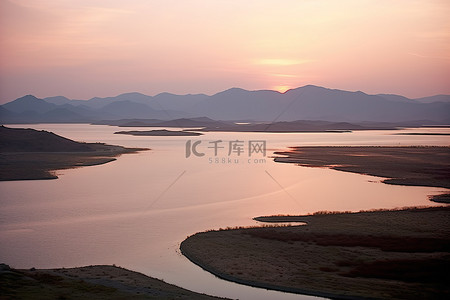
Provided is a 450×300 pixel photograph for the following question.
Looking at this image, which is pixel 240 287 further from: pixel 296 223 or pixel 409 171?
pixel 409 171

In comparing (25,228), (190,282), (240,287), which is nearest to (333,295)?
(240,287)

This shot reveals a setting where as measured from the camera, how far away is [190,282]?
1784 centimetres

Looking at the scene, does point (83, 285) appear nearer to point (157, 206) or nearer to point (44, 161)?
point (157, 206)

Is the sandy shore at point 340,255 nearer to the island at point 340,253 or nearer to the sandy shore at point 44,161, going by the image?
the island at point 340,253

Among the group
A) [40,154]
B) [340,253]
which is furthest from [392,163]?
[40,154]

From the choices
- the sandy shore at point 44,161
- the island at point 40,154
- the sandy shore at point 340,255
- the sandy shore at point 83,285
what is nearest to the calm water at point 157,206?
the sandy shore at point 340,255

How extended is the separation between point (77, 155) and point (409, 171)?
133 feet

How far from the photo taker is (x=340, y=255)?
20516 mm

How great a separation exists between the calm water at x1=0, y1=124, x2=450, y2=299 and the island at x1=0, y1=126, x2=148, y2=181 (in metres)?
3.33

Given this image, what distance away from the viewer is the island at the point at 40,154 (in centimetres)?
4716

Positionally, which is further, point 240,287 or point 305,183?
point 305,183

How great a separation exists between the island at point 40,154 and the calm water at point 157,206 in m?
3.33

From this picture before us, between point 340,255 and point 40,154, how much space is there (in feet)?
165

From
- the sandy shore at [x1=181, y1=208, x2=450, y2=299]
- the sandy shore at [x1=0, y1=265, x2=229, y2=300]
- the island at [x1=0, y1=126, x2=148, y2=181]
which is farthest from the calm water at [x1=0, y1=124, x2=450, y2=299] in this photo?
the island at [x1=0, y1=126, x2=148, y2=181]
